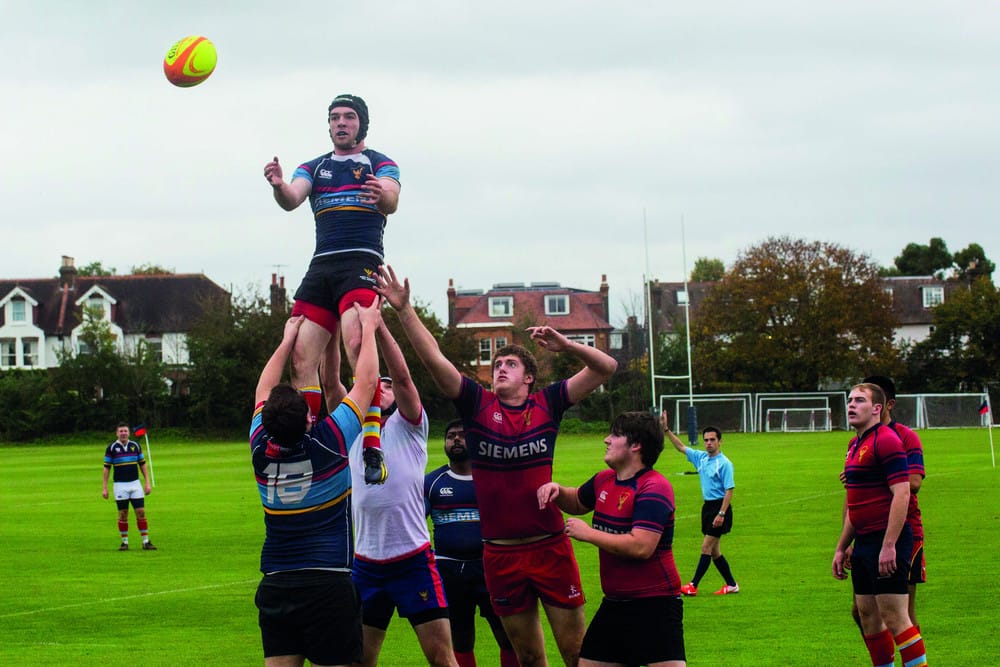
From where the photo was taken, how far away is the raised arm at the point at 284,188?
828 centimetres

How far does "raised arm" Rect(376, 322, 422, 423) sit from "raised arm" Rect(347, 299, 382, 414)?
0.13 m

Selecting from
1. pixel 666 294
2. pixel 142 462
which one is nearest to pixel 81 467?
pixel 142 462

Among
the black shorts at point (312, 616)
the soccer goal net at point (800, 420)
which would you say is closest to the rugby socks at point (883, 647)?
the black shorts at point (312, 616)

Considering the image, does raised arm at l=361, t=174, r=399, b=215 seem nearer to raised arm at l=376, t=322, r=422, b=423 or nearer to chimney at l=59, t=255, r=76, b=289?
raised arm at l=376, t=322, r=422, b=423

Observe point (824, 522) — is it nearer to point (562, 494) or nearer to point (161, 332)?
point (562, 494)

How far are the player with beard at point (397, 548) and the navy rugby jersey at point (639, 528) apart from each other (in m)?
1.43

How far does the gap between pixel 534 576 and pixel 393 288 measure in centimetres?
208

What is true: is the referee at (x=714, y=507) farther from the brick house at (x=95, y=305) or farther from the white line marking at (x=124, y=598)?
the brick house at (x=95, y=305)

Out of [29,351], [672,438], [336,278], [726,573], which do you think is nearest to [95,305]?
[29,351]

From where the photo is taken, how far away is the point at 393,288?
771cm

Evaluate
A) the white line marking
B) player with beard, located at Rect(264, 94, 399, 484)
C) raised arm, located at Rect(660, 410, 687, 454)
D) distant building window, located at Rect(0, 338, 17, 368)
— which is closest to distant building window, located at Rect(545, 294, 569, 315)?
distant building window, located at Rect(0, 338, 17, 368)

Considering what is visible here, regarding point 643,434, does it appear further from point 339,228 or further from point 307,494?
point 339,228

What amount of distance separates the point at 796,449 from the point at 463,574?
39.7 meters

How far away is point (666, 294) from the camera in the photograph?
343 ft
